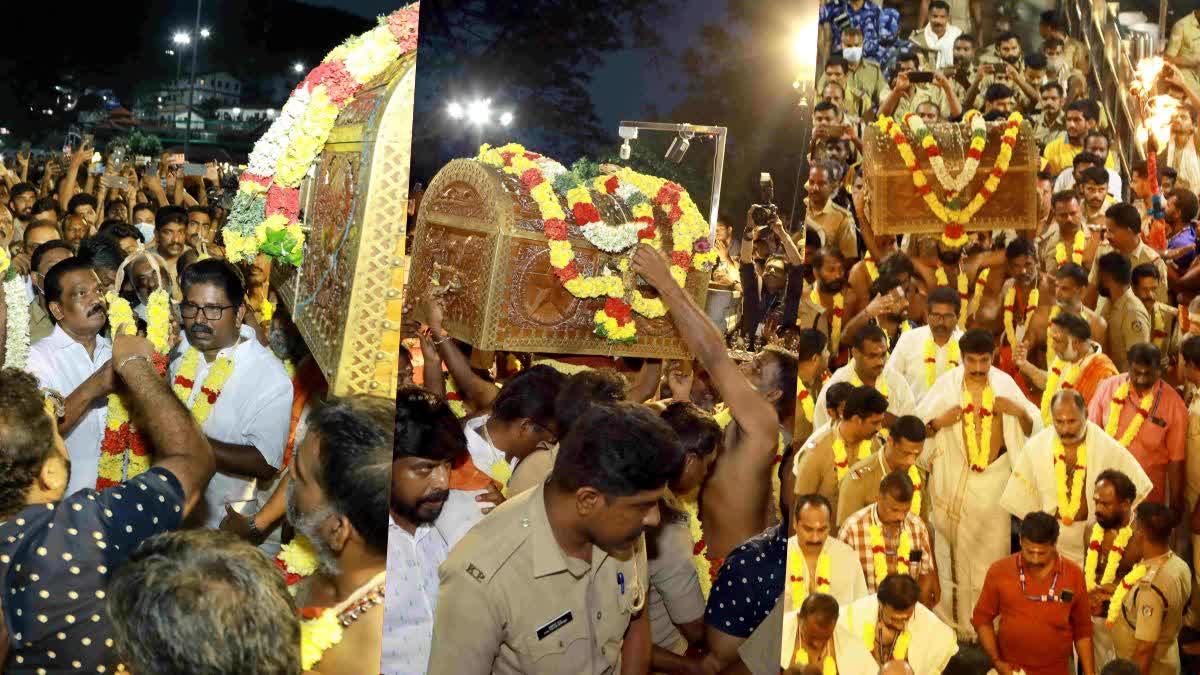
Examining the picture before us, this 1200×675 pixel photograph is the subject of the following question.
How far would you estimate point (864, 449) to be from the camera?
3.32 metres

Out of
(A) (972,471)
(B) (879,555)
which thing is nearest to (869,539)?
(B) (879,555)

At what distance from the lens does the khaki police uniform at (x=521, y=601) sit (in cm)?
256

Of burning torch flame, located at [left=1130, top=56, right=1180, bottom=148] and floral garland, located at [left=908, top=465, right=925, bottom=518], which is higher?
burning torch flame, located at [left=1130, top=56, right=1180, bottom=148]

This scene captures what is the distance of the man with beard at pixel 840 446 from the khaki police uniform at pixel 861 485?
0.06ft

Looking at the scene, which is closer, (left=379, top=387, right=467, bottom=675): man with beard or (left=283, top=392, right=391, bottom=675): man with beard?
(left=379, top=387, right=467, bottom=675): man with beard

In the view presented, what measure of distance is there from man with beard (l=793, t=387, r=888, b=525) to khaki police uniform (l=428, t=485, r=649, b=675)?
730 millimetres

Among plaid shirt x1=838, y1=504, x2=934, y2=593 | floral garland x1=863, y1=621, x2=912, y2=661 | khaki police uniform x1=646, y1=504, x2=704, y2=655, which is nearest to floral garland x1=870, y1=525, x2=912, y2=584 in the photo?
plaid shirt x1=838, y1=504, x2=934, y2=593

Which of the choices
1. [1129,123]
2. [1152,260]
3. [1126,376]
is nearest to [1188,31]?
[1129,123]

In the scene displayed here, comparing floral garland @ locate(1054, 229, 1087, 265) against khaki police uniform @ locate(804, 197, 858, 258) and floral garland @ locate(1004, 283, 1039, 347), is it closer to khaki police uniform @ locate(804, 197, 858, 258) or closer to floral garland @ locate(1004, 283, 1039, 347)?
floral garland @ locate(1004, 283, 1039, 347)

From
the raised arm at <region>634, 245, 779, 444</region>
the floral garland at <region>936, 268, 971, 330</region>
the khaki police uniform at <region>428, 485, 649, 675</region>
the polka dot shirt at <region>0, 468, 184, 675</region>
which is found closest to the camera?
the khaki police uniform at <region>428, 485, 649, 675</region>

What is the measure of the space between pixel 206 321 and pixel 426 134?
0.93m

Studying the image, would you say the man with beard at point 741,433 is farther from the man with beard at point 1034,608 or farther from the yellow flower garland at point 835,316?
the man with beard at point 1034,608

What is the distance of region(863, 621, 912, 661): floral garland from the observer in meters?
3.35

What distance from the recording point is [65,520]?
2.86 meters
